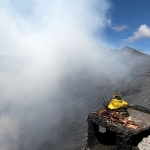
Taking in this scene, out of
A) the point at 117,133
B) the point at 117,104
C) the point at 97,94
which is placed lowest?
the point at 97,94

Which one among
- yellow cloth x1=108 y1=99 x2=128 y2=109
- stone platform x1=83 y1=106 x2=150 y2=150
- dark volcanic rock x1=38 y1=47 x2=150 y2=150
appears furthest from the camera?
dark volcanic rock x1=38 y1=47 x2=150 y2=150

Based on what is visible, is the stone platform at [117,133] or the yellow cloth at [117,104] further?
the yellow cloth at [117,104]

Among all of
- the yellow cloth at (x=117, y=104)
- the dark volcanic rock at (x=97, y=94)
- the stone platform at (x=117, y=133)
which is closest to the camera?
the stone platform at (x=117, y=133)

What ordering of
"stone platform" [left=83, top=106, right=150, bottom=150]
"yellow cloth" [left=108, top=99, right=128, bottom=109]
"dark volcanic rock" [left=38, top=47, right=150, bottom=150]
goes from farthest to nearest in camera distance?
"dark volcanic rock" [left=38, top=47, right=150, bottom=150] → "yellow cloth" [left=108, top=99, right=128, bottom=109] → "stone platform" [left=83, top=106, right=150, bottom=150]

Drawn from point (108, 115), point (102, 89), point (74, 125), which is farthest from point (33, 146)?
point (108, 115)

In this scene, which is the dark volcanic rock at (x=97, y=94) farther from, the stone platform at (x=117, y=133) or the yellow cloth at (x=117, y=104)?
the yellow cloth at (x=117, y=104)

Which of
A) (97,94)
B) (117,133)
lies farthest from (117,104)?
(97,94)

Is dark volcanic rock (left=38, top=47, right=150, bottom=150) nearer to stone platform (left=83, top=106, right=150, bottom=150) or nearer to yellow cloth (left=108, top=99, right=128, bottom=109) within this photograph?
stone platform (left=83, top=106, right=150, bottom=150)

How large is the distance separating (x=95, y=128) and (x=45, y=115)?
48139 millimetres

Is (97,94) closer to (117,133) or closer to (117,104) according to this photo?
(117,104)

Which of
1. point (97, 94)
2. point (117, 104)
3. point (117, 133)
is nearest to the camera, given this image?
point (117, 133)

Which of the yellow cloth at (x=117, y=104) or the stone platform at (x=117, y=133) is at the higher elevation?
the yellow cloth at (x=117, y=104)

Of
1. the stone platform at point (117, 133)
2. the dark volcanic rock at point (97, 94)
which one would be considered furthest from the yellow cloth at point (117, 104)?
the dark volcanic rock at point (97, 94)

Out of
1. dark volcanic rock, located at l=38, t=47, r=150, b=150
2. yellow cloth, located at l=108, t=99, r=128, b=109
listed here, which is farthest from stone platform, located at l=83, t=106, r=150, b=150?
dark volcanic rock, located at l=38, t=47, r=150, b=150
